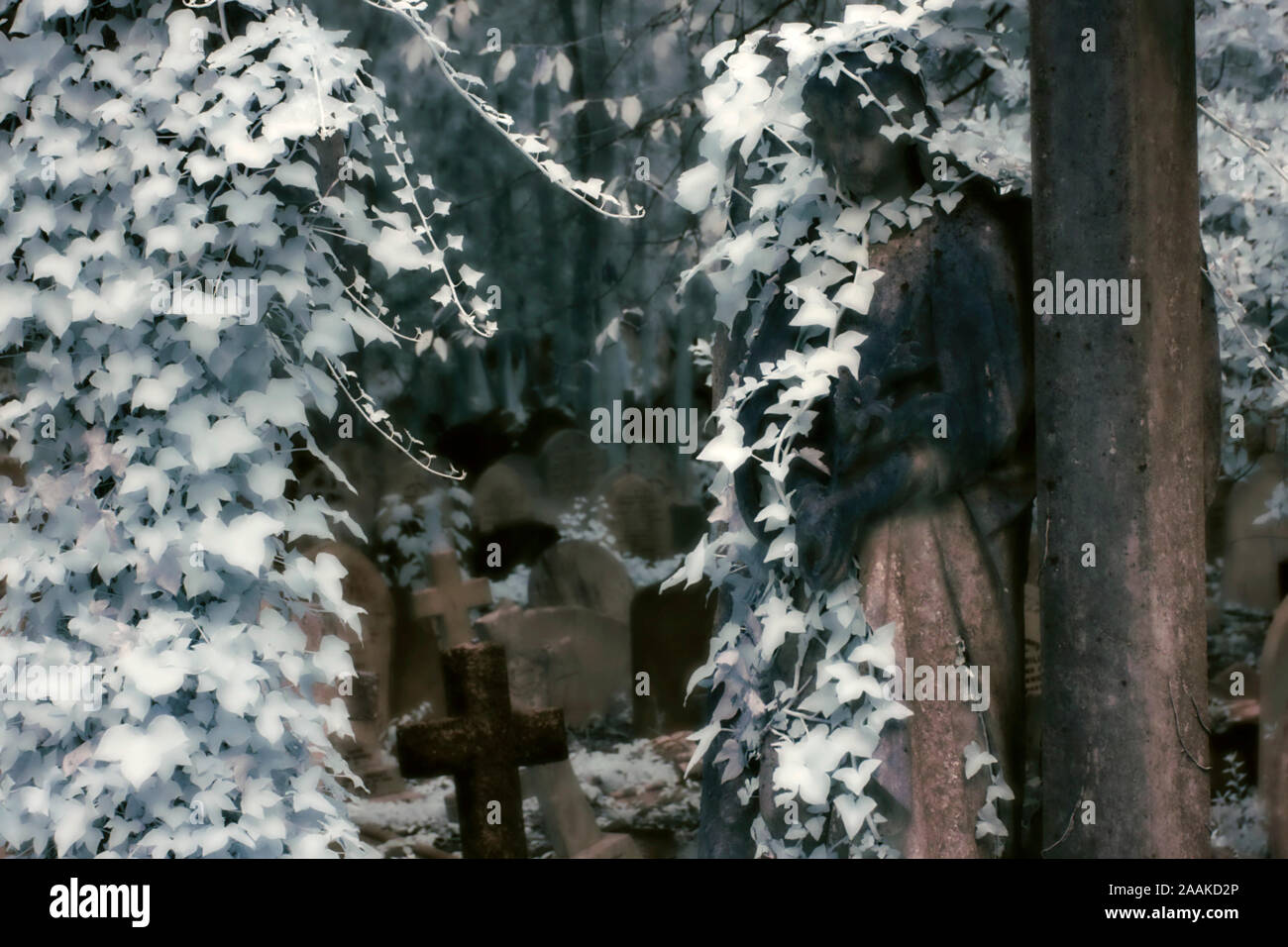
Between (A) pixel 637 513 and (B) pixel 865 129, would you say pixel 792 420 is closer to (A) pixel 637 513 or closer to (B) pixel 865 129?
(B) pixel 865 129

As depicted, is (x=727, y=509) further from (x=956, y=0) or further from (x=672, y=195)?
(x=672, y=195)

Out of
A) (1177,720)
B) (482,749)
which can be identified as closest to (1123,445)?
(1177,720)

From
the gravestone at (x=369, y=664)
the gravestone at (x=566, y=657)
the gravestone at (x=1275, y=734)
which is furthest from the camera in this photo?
the gravestone at (x=566, y=657)

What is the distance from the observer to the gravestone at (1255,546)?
Answer: 149 inches

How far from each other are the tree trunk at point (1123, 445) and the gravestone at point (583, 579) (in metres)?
1.99

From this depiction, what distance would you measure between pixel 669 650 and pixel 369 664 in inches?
38.4

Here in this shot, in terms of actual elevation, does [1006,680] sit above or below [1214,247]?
below

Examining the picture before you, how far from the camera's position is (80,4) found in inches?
107

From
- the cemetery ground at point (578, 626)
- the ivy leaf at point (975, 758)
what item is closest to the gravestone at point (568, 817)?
the cemetery ground at point (578, 626)

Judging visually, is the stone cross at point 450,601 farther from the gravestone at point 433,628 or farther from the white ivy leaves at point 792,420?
the white ivy leaves at point 792,420

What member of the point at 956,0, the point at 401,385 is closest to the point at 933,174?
the point at 956,0

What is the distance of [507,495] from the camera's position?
439 centimetres

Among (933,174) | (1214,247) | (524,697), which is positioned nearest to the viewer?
(933,174)

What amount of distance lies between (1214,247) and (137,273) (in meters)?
2.86
